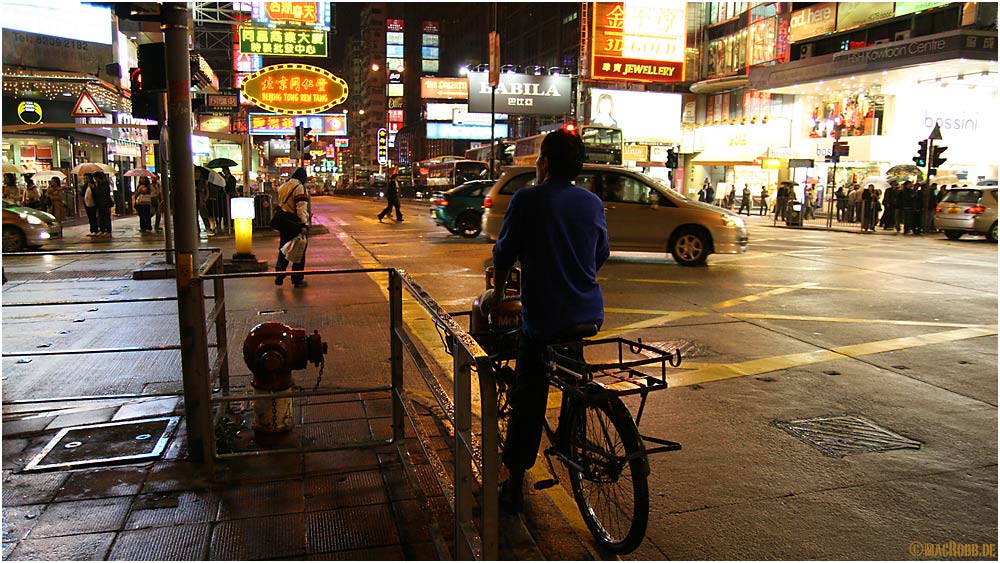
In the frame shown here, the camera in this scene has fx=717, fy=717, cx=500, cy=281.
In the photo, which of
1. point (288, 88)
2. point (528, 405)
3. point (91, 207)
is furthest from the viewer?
point (91, 207)

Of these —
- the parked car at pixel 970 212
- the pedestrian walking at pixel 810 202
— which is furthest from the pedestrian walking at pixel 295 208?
the pedestrian walking at pixel 810 202

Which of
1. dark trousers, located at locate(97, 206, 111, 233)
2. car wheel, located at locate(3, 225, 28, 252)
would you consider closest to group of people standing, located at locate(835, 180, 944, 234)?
dark trousers, located at locate(97, 206, 111, 233)

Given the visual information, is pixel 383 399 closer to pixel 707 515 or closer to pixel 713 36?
Result: pixel 707 515

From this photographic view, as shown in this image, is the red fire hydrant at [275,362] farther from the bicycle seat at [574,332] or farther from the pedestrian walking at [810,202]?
the pedestrian walking at [810,202]

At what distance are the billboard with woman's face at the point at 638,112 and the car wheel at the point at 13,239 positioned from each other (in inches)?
1223

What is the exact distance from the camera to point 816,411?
217 inches

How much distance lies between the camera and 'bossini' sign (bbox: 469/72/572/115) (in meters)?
40.4

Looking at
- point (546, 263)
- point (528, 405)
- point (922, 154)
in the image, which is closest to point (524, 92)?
point (922, 154)

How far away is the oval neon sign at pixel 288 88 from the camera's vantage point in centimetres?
1658

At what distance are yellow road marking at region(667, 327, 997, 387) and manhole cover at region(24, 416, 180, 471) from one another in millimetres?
4016

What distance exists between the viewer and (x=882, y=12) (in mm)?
32531

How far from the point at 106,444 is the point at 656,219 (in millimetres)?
11029

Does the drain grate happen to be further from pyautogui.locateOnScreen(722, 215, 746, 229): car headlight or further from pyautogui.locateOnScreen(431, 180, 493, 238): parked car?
pyautogui.locateOnScreen(431, 180, 493, 238): parked car

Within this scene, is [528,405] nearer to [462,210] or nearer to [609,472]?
[609,472]
